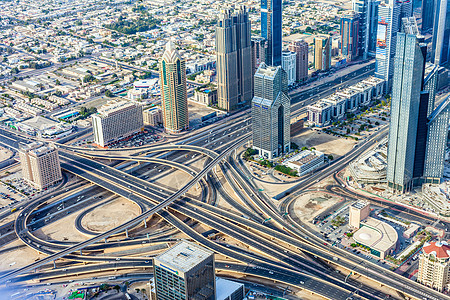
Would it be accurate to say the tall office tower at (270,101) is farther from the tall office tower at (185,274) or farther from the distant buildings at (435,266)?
the tall office tower at (185,274)

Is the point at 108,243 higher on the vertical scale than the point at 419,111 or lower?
lower

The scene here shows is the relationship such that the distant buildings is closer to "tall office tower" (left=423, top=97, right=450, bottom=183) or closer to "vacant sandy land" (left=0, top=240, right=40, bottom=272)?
"tall office tower" (left=423, top=97, right=450, bottom=183)

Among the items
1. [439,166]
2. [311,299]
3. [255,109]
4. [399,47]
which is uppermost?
[399,47]

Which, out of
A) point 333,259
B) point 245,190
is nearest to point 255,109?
point 245,190

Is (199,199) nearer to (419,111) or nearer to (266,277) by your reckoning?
(266,277)

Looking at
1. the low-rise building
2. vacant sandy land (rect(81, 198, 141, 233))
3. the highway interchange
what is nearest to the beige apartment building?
the highway interchange

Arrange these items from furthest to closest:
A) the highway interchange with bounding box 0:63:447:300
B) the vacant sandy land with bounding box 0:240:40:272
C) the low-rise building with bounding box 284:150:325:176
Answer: the low-rise building with bounding box 284:150:325:176
the vacant sandy land with bounding box 0:240:40:272
the highway interchange with bounding box 0:63:447:300

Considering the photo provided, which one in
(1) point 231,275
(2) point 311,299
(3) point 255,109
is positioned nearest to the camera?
(2) point 311,299
